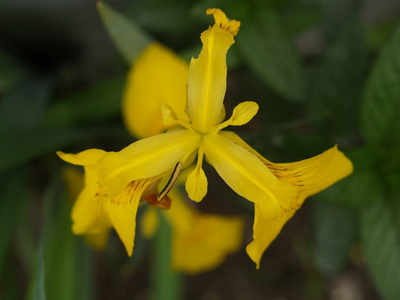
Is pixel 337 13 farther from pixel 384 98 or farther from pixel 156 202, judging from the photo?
pixel 156 202

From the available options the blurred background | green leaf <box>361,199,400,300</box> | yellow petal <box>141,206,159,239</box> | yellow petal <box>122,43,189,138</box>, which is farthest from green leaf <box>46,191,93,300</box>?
green leaf <box>361,199,400,300</box>

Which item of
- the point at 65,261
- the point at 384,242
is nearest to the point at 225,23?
the point at 384,242

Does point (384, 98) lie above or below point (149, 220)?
above

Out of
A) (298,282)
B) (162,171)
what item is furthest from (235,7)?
(298,282)

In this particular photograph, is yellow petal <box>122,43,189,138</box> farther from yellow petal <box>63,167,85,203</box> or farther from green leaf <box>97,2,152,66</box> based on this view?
yellow petal <box>63,167,85,203</box>

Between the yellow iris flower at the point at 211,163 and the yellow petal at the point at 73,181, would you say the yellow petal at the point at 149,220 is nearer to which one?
the yellow petal at the point at 73,181

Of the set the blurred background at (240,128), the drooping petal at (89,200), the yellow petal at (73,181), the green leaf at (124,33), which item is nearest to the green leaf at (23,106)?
the blurred background at (240,128)
